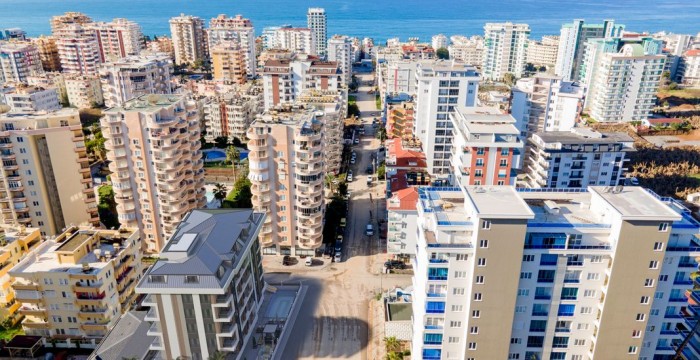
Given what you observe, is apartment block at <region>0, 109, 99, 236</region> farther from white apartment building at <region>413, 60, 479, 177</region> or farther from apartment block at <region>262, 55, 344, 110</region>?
apartment block at <region>262, 55, 344, 110</region>

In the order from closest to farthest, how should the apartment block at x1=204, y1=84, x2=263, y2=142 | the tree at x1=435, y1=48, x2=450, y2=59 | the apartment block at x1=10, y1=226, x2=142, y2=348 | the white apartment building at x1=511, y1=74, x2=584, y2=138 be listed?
the apartment block at x1=10, y1=226, x2=142, y2=348 < the white apartment building at x1=511, y1=74, x2=584, y2=138 < the apartment block at x1=204, y1=84, x2=263, y2=142 < the tree at x1=435, y1=48, x2=450, y2=59

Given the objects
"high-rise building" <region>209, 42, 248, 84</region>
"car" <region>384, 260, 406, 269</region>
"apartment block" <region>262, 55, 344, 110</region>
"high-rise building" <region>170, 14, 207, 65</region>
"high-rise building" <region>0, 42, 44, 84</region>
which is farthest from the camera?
"high-rise building" <region>170, 14, 207, 65</region>

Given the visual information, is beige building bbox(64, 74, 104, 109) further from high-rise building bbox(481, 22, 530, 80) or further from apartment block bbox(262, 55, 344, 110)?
high-rise building bbox(481, 22, 530, 80)

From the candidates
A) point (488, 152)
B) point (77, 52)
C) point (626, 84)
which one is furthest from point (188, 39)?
point (488, 152)

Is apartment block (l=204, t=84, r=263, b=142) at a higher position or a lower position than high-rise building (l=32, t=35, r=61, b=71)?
lower

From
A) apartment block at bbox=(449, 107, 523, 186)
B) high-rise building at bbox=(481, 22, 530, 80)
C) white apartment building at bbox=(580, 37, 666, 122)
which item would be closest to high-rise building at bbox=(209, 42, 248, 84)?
high-rise building at bbox=(481, 22, 530, 80)

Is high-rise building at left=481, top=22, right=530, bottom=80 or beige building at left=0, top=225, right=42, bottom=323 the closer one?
beige building at left=0, top=225, right=42, bottom=323

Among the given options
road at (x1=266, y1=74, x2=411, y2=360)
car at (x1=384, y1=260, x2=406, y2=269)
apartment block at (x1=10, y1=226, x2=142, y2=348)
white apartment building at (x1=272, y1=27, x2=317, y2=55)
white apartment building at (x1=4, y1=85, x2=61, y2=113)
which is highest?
white apartment building at (x1=272, y1=27, x2=317, y2=55)

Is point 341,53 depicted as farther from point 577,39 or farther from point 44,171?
point 44,171

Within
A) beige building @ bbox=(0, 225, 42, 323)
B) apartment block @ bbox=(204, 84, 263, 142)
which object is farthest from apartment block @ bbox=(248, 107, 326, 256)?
apartment block @ bbox=(204, 84, 263, 142)
